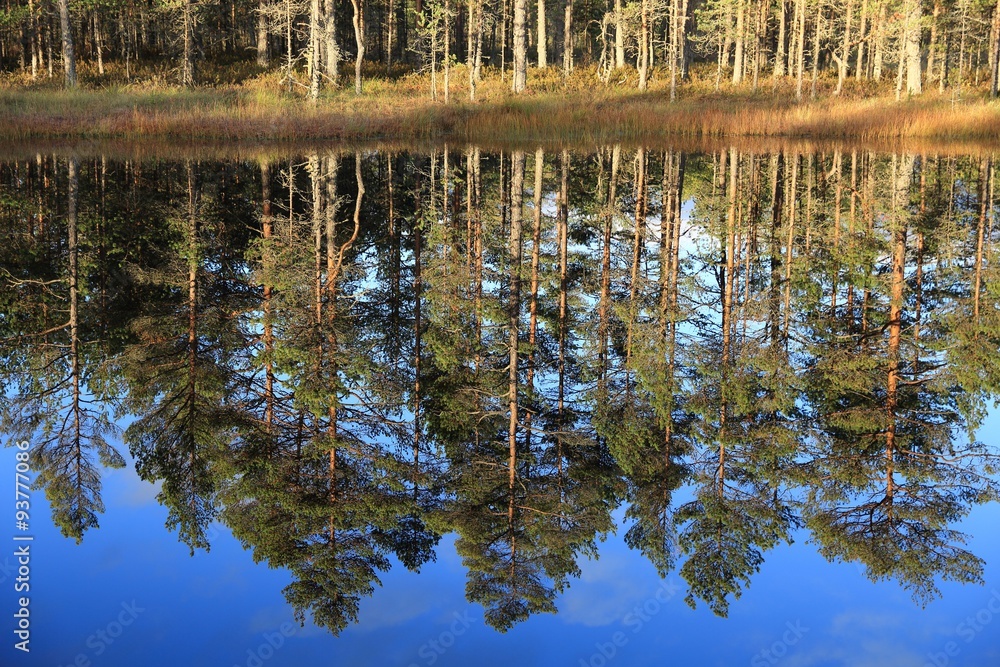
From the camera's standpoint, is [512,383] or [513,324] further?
[513,324]

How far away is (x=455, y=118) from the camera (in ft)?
93.3

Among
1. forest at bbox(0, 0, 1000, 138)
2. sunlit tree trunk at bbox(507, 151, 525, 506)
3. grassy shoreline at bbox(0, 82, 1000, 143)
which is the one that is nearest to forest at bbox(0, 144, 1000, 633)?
sunlit tree trunk at bbox(507, 151, 525, 506)

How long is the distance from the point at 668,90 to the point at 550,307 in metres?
30.0

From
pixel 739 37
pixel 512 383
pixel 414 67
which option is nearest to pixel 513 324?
pixel 512 383

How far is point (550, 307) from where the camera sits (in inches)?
372

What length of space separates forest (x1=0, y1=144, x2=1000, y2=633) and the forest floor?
41.8ft

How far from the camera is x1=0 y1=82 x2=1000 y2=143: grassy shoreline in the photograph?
26016mm

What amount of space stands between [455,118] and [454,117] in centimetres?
7

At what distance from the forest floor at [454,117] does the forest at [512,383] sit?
41.8 feet

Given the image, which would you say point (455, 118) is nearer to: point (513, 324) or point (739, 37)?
point (739, 37)

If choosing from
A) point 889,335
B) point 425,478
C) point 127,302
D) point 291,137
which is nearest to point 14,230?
point 127,302

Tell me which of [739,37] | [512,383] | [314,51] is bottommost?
[512,383]

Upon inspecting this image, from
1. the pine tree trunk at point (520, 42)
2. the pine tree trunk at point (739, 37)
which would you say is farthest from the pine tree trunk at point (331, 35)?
the pine tree trunk at point (739, 37)

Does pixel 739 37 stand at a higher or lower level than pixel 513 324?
higher
